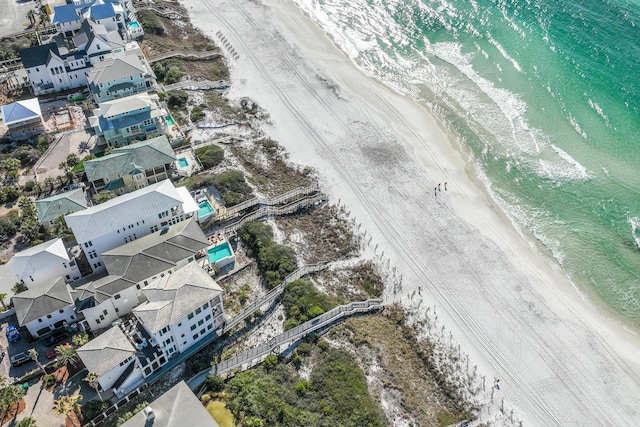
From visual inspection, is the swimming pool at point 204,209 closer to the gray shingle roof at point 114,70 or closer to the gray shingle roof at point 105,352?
the gray shingle roof at point 105,352

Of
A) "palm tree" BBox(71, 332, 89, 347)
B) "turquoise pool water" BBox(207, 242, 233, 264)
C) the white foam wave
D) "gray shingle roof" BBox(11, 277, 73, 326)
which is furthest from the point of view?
the white foam wave

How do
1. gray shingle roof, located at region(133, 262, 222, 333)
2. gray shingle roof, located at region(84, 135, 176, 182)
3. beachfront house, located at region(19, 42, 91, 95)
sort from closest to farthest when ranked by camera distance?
1. gray shingle roof, located at region(133, 262, 222, 333)
2. gray shingle roof, located at region(84, 135, 176, 182)
3. beachfront house, located at region(19, 42, 91, 95)

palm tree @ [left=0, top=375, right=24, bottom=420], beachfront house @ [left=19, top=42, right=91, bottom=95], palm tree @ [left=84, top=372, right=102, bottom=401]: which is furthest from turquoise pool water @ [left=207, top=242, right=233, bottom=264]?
beachfront house @ [left=19, top=42, right=91, bottom=95]

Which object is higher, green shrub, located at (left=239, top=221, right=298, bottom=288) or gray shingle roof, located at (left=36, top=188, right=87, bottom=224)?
gray shingle roof, located at (left=36, top=188, right=87, bottom=224)

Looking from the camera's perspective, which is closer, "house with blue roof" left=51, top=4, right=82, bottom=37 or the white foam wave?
the white foam wave

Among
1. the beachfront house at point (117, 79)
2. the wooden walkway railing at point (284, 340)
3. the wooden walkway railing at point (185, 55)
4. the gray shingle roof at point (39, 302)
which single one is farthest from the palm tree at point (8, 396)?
the wooden walkway railing at point (185, 55)

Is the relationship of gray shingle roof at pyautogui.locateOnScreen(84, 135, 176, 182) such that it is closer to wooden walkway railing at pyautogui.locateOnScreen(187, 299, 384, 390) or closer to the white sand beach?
the white sand beach

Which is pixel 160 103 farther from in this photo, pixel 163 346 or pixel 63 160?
pixel 163 346
